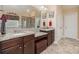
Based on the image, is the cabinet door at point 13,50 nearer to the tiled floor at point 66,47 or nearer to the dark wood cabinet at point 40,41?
the tiled floor at point 66,47

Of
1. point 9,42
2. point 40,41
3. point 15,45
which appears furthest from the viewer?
point 40,41

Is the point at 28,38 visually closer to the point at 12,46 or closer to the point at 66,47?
the point at 12,46

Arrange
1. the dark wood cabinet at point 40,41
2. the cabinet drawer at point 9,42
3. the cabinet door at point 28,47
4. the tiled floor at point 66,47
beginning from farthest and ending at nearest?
the dark wood cabinet at point 40,41
the cabinet door at point 28,47
the tiled floor at point 66,47
the cabinet drawer at point 9,42

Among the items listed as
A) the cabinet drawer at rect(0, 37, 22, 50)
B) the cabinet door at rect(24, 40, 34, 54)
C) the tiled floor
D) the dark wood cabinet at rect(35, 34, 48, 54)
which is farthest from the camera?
the dark wood cabinet at rect(35, 34, 48, 54)

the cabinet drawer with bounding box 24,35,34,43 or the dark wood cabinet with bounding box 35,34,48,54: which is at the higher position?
the cabinet drawer with bounding box 24,35,34,43

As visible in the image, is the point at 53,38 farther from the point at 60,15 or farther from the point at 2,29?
the point at 2,29

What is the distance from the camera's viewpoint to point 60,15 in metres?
1.81

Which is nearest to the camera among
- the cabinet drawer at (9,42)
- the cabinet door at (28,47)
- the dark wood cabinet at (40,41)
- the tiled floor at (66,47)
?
the cabinet drawer at (9,42)

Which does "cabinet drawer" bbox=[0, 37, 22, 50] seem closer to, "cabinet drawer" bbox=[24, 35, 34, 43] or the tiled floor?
"cabinet drawer" bbox=[24, 35, 34, 43]

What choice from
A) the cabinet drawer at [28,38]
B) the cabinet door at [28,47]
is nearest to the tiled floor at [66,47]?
the cabinet door at [28,47]

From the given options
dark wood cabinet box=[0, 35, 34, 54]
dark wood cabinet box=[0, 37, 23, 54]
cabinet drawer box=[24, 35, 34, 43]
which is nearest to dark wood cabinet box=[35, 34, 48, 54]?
cabinet drawer box=[24, 35, 34, 43]

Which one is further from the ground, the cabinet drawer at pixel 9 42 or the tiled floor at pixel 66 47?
the cabinet drawer at pixel 9 42

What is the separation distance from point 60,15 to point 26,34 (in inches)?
23.9

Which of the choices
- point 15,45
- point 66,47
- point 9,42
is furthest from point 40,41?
point 9,42
